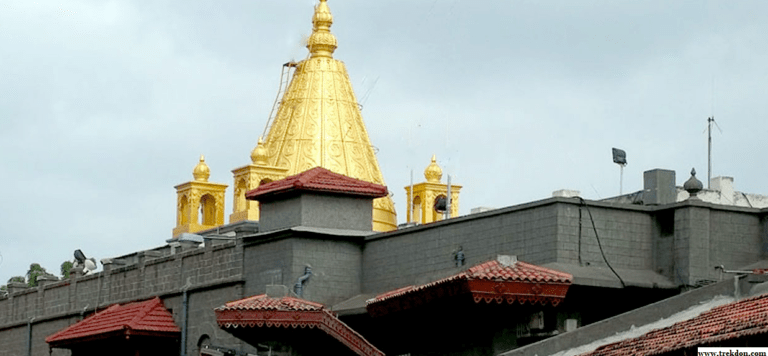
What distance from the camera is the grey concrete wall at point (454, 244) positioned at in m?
40.6

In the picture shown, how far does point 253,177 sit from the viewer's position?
208ft

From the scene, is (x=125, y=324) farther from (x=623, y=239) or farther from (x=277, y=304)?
(x=623, y=239)

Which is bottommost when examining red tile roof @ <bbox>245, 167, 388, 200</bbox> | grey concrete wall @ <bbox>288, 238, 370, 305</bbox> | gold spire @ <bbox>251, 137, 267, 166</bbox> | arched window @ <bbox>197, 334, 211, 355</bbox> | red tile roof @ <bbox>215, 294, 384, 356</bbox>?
arched window @ <bbox>197, 334, 211, 355</bbox>

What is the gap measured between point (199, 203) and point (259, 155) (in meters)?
4.19

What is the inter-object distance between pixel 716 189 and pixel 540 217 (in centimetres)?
675

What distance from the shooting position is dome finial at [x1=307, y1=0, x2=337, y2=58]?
67062 millimetres

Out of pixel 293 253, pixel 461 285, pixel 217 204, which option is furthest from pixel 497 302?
pixel 217 204

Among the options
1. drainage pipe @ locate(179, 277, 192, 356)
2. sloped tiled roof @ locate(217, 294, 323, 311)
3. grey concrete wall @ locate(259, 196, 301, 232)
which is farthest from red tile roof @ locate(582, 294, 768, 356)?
drainage pipe @ locate(179, 277, 192, 356)

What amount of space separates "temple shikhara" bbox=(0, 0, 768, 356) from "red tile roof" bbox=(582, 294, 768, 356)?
5 cm

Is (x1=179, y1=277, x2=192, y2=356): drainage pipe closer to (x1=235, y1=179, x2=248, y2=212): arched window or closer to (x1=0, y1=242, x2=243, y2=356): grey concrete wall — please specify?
(x1=0, y1=242, x2=243, y2=356): grey concrete wall

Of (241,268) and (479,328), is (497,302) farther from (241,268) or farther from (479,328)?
(241,268)

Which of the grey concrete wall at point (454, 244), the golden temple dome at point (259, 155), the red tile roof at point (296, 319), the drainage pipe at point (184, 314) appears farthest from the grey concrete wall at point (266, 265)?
the golden temple dome at point (259, 155)

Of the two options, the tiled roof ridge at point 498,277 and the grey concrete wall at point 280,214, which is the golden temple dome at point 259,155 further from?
the tiled roof ridge at point 498,277

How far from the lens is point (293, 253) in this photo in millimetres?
45906
